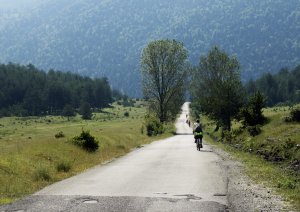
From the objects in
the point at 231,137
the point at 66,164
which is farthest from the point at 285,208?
the point at 231,137

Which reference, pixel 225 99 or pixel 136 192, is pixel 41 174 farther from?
pixel 225 99

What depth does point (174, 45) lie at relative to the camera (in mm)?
83562

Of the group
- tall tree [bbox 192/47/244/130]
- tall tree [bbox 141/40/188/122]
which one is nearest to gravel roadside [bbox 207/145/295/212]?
tall tree [bbox 192/47/244/130]

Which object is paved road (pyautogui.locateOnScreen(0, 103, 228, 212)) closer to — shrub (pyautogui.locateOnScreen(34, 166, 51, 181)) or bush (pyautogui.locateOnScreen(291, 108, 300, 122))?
shrub (pyautogui.locateOnScreen(34, 166, 51, 181))

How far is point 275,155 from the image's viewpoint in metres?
29.4

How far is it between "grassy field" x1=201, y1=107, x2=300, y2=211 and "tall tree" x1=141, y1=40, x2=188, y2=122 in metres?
36.3

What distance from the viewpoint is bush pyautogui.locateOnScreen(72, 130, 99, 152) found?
33.7 m

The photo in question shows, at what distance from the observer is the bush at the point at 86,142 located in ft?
111

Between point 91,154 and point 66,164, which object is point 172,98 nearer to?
point 91,154

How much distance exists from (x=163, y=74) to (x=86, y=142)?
5094 centimetres

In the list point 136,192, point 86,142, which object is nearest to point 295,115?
point 86,142

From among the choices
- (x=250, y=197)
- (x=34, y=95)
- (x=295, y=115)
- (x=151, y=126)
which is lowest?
(x=250, y=197)

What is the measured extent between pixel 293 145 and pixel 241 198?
1535 cm

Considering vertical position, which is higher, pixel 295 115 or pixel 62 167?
pixel 295 115
